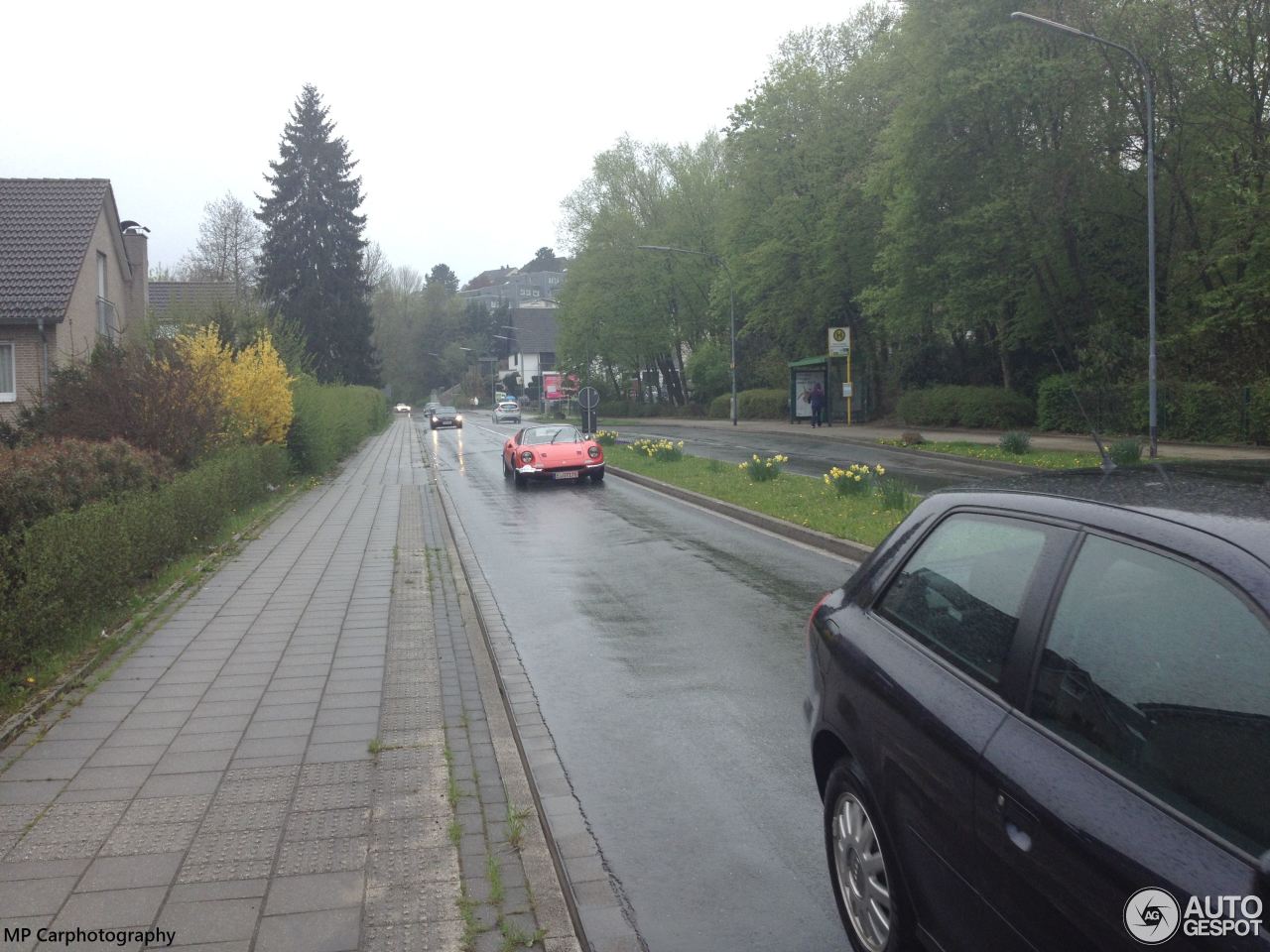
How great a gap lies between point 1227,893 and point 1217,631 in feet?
1.72

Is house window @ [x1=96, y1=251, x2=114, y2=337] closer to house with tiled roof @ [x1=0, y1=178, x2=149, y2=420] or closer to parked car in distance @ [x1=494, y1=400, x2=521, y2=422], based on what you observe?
house with tiled roof @ [x1=0, y1=178, x2=149, y2=420]

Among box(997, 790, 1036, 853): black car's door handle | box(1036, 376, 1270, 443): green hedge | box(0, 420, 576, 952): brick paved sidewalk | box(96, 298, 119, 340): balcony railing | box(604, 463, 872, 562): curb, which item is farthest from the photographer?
box(96, 298, 119, 340): balcony railing

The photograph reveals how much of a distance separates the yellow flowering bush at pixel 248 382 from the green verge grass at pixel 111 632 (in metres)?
5.51

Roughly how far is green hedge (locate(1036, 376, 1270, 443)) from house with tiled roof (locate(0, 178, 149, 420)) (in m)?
22.2

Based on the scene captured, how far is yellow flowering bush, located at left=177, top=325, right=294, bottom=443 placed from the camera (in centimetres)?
1836

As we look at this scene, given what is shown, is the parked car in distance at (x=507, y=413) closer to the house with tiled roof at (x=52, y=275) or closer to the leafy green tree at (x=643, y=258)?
the leafy green tree at (x=643, y=258)

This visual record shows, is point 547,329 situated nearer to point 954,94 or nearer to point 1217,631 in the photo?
point 954,94

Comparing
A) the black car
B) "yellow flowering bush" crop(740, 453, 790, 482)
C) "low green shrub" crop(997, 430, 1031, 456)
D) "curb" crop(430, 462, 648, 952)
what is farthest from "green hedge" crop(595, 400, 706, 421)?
the black car

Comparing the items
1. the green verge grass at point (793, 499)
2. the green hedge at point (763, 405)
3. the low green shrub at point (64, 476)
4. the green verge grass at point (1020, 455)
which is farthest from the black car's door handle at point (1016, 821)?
the green hedge at point (763, 405)

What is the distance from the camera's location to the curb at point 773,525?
12148 millimetres

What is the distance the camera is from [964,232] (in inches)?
1264

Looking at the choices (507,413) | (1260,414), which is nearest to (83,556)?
(1260,414)

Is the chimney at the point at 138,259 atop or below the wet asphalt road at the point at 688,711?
atop

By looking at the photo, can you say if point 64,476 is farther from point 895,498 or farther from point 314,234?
point 314,234
